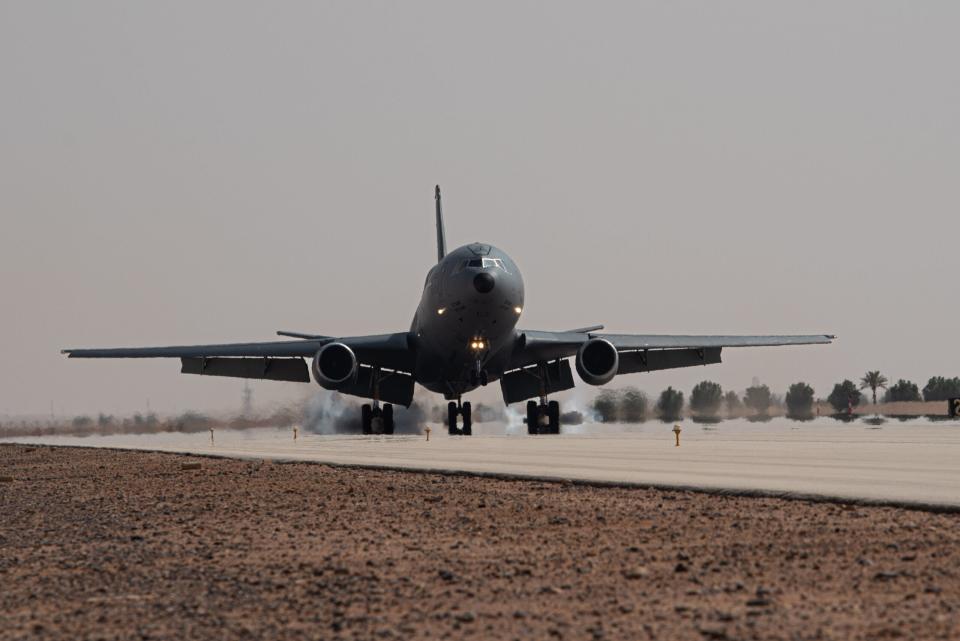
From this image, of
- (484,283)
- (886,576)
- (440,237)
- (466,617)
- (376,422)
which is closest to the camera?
(466,617)

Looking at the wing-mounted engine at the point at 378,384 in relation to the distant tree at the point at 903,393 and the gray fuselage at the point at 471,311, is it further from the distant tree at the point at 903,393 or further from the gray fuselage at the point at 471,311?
the distant tree at the point at 903,393

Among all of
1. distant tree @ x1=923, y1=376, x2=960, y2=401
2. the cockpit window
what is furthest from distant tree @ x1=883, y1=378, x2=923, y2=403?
the cockpit window

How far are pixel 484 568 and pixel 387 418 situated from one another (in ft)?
128

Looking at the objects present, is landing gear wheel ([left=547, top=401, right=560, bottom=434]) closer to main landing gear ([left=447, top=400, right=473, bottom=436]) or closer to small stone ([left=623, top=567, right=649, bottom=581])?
main landing gear ([left=447, top=400, right=473, bottom=436])

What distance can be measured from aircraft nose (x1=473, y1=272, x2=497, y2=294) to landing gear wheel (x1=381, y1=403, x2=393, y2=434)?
442 inches

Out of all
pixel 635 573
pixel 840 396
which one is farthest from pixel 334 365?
pixel 840 396

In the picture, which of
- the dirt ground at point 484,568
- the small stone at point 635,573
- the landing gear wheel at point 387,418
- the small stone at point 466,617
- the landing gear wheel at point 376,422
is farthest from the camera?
the landing gear wheel at point 387,418

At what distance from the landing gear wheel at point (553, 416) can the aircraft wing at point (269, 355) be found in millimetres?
5710

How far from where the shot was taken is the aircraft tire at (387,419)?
4809cm

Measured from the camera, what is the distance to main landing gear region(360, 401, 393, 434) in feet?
157

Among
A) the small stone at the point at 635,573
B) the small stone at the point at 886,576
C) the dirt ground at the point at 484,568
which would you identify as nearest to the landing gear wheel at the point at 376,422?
the dirt ground at the point at 484,568

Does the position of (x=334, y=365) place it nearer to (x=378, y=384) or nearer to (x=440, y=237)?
(x=378, y=384)

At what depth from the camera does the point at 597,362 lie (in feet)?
140

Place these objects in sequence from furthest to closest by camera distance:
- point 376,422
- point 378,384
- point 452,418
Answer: point 378,384 → point 376,422 → point 452,418
